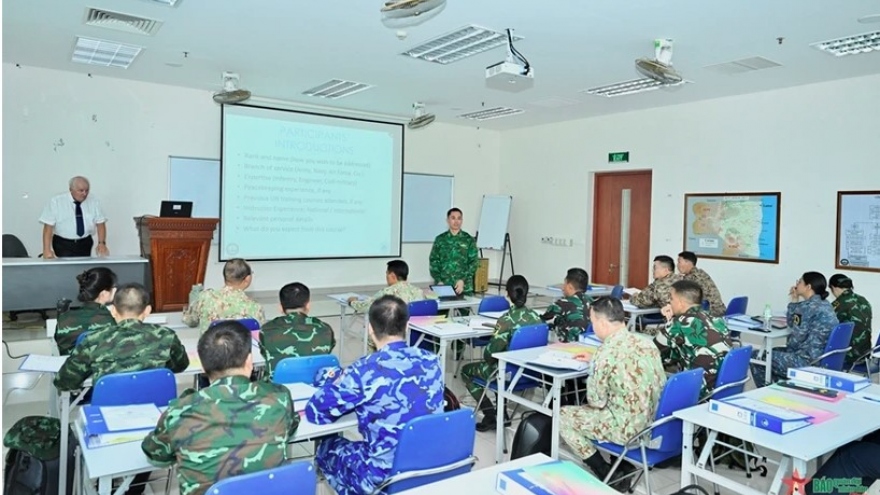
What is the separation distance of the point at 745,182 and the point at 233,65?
6.18 m

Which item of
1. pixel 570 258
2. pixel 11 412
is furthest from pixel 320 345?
pixel 570 258

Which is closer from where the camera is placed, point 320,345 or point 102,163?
point 320,345

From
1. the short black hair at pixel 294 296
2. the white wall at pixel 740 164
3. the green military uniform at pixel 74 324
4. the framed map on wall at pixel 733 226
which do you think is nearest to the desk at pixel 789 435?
the short black hair at pixel 294 296

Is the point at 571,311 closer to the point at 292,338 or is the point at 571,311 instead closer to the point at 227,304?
the point at 292,338

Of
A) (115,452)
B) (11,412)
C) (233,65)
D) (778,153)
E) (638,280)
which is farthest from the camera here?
(638,280)

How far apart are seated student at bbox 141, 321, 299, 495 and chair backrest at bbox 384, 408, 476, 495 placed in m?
0.47

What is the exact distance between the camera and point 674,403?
2859mm

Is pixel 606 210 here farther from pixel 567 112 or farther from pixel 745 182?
pixel 745 182

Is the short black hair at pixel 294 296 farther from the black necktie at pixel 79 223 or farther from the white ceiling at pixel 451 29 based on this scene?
the black necktie at pixel 79 223

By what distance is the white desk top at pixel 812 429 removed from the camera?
2.23m

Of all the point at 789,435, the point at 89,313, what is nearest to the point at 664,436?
the point at 789,435

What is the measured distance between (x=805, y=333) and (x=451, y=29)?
3.76 m

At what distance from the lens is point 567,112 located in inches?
346

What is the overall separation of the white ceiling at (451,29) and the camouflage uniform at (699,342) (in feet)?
7.81
